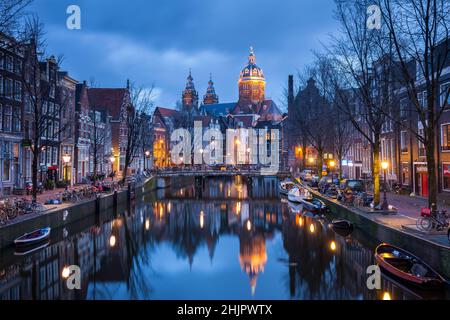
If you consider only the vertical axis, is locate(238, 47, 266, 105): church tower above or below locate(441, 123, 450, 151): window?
above

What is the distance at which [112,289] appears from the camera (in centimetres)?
1961

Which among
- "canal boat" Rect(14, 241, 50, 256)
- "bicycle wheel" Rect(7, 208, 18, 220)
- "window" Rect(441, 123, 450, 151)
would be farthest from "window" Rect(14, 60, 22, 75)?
"window" Rect(441, 123, 450, 151)

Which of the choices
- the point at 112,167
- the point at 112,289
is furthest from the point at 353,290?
the point at 112,167

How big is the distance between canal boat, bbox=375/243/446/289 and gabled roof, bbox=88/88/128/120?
6916 centimetres

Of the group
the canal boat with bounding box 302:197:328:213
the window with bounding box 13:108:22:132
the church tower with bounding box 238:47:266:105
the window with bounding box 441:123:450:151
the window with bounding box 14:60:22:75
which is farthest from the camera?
the church tower with bounding box 238:47:266:105

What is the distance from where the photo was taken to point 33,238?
25.8 m

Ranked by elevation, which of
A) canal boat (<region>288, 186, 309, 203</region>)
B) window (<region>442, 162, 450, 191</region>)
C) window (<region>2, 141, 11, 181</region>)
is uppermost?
window (<region>2, 141, 11, 181</region>)

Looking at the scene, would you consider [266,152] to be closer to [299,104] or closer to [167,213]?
[299,104]

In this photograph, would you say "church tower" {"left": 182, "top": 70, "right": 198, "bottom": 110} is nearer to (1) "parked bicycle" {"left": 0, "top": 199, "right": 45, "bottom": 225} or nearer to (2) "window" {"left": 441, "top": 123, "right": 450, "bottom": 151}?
(2) "window" {"left": 441, "top": 123, "right": 450, "bottom": 151}

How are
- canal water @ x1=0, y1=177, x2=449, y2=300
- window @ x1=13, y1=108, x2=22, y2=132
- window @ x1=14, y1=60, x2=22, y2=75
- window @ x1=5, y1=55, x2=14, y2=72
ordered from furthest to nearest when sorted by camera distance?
1. window @ x1=13, y1=108, x2=22, y2=132
2. window @ x1=5, y1=55, x2=14, y2=72
3. window @ x1=14, y1=60, x2=22, y2=75
4. canal water @ x1=0, y1=177, x2=449, y2=300

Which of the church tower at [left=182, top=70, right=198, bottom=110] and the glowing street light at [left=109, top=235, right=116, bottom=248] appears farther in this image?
the church tower at [left=182, top=70, right=198, bottom=110]

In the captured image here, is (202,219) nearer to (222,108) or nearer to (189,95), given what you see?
(189,95)

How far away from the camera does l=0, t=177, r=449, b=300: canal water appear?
1894cm
